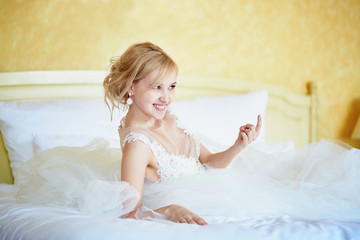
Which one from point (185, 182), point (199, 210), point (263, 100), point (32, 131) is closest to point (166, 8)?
point (263, 100)

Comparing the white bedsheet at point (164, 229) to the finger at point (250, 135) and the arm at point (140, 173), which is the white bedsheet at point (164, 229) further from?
the finger at point (250, 135)

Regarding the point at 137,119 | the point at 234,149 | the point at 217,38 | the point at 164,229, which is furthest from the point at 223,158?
the point at 217,38

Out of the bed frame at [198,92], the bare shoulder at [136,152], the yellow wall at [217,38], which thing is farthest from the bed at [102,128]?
the bare shoulder at [136,152]

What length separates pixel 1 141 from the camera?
2049 millimetres

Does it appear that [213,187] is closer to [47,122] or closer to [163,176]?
[163,176]

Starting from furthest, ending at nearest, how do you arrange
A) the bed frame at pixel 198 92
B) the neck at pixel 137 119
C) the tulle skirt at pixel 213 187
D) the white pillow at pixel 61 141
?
the bed frame at pixel 198 92, the white pillow at pixel 61 141, the neck at pixel 137 119, the tulle skirt at pixel 213 187

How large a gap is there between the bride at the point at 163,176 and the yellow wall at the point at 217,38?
825 millimetres

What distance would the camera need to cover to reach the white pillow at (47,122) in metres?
1.98

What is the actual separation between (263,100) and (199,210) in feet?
4.78

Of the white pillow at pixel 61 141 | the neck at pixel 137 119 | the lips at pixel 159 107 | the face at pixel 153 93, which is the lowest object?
the white pillow at pixel 61 141

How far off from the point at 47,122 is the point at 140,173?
892mm

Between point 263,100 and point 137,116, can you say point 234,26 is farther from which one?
point 137,116

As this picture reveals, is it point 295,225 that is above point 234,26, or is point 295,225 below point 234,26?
below

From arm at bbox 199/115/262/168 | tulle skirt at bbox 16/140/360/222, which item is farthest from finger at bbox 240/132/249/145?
tulle skirt at bbox 16/140/360/222
